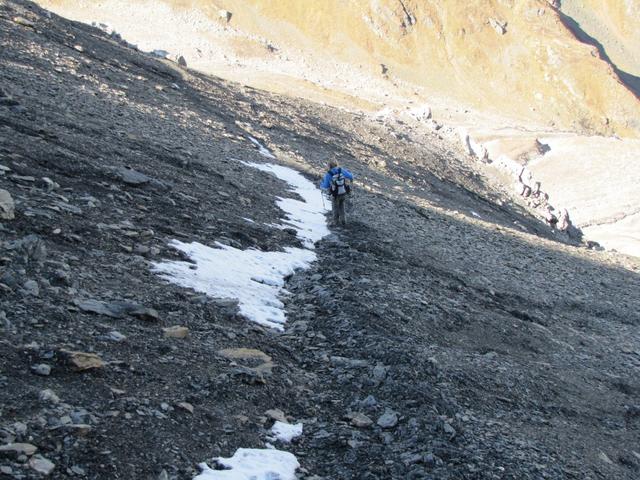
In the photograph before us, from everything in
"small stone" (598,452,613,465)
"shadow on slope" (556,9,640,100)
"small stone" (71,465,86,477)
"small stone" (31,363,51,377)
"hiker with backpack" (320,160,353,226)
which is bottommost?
"small stone" (71,465,86,477)

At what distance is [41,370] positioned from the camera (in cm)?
595

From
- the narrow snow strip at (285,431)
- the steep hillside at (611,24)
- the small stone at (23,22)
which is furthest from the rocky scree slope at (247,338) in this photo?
the steep hillside at (611,24)

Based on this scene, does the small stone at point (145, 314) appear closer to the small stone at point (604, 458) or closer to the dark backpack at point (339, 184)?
the small stone at point (604, 458)

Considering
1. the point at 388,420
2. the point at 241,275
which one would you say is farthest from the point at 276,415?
the point at 241,275

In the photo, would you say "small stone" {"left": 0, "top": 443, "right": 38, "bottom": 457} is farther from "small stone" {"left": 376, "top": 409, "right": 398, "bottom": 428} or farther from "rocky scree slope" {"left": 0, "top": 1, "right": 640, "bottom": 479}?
"small stone" {"left": 376, "top": 409, "right": 398, "bottom": 428}

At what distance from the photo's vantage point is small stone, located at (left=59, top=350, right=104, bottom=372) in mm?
6195

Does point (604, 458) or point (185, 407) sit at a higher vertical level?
point (604, 458)

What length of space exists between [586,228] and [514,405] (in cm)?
4007

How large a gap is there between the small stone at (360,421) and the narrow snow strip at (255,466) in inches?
39.1

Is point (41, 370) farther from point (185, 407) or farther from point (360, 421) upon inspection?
point (360, 421)

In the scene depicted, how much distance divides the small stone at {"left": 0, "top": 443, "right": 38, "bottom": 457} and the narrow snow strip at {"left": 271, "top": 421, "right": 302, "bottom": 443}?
2.31m

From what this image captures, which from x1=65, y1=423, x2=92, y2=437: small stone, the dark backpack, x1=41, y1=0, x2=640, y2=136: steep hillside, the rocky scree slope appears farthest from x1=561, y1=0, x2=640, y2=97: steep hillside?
x1=65, y1=423, x2=92, y2=437: small stone

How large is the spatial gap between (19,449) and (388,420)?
3.65 metres

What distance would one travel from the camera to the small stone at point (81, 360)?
6195 mm
